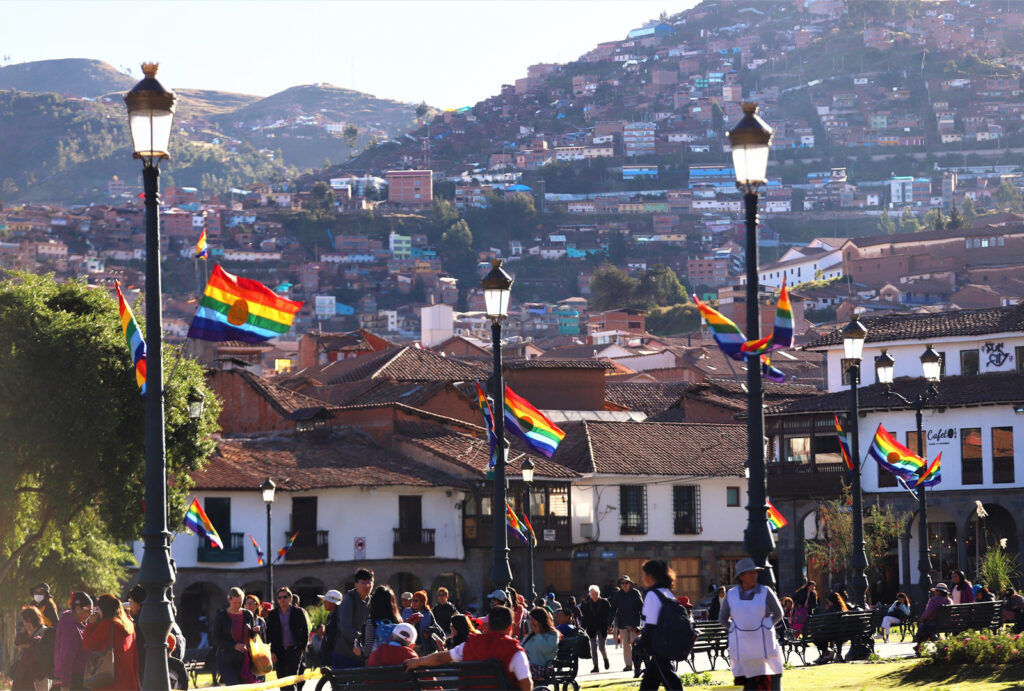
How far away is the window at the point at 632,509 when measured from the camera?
57.2m

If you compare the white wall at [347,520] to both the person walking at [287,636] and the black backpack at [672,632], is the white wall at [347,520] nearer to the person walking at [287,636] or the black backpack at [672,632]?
the person walking at [287,636]

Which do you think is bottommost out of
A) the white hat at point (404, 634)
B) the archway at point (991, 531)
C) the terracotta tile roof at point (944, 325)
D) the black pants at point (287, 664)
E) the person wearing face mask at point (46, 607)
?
the archway at point (991, 531)

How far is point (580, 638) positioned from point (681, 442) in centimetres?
4174

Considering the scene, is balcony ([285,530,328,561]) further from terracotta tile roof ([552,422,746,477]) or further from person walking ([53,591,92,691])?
person walking ([53,591,92,691])

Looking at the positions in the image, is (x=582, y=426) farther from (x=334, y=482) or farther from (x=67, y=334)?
(x=67, y=334)

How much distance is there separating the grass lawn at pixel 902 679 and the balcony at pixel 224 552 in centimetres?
2892

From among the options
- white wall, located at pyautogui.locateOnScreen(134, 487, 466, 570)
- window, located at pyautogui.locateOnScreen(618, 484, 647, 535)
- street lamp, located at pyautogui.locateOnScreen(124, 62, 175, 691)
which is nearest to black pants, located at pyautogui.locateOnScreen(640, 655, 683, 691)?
street lamp, located at pyautogui.locateOnScreen(124, 62, 175, 691)

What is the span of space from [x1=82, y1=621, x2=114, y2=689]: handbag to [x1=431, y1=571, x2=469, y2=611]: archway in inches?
1559

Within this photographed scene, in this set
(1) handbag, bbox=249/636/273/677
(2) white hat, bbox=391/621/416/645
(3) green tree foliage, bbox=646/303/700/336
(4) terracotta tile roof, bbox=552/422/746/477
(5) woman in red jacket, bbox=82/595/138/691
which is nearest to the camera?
(2) white hat, bbox=391/621/416/645

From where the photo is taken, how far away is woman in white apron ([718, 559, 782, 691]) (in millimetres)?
12867

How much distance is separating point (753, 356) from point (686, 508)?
4498 cm

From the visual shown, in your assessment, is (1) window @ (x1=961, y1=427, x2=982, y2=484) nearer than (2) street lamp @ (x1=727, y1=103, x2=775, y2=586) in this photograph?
No

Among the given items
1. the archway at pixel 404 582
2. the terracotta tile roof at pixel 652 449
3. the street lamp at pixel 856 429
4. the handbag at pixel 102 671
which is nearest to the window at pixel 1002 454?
the terracotta tile roof at pixel 652 449

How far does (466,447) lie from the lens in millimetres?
57438
